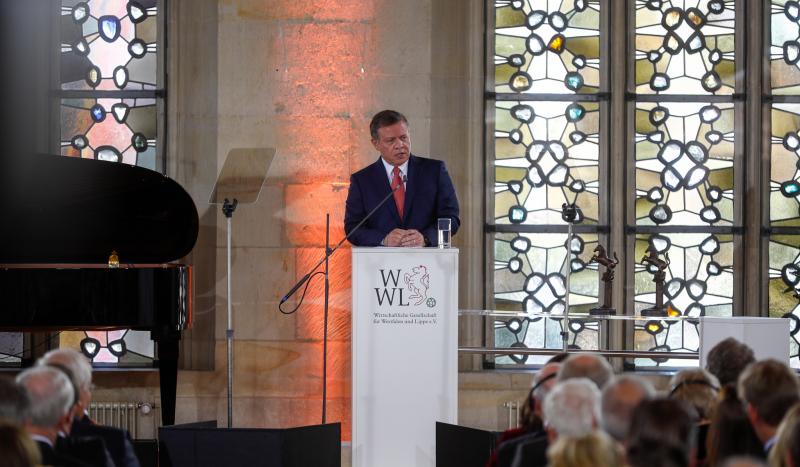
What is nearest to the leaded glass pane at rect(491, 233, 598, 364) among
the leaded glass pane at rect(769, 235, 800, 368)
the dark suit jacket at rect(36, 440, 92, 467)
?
the leaded glass pane at rect(769, 235, 800, 368)

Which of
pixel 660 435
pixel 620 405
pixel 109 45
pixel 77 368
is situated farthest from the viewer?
pixel 109 45

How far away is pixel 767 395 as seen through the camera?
3.54m

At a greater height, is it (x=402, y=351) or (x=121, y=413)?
(x=402, y=351)

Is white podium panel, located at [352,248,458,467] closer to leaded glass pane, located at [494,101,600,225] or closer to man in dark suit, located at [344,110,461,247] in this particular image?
man in dark suit, located at [344,110,461,247]

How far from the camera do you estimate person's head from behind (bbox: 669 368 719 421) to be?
388 cm

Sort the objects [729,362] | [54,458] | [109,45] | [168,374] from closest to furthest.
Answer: [54,458], [729,362], [168,374], [109,45]

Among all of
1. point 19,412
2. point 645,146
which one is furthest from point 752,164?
point 19,412

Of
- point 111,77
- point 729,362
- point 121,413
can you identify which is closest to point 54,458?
point 729,362

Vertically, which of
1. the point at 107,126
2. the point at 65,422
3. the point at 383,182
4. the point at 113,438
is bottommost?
the point at 113,438

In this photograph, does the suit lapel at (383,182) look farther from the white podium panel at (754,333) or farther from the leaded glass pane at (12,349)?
the leaded glass pane at (12,349)

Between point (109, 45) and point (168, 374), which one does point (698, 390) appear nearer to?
point (168, 374)

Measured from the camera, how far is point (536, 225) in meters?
8.48

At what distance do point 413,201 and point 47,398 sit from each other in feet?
11.5

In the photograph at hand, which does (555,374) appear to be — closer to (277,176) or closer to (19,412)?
(19,412)
